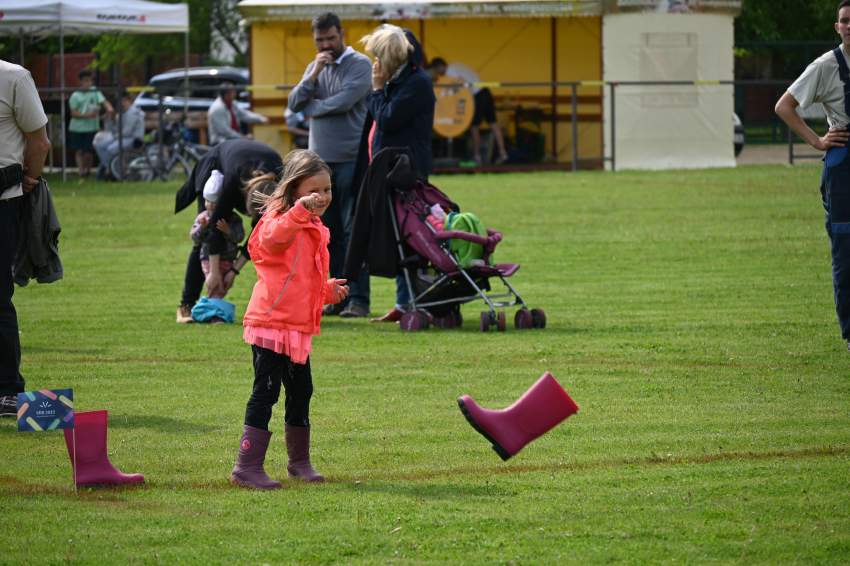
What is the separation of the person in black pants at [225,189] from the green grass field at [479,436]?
46 cm

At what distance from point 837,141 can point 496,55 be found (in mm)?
18138

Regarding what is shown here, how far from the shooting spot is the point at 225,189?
8.73 metres

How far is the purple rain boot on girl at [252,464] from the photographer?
4.64 meters

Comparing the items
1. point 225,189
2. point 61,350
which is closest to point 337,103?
point 225,189

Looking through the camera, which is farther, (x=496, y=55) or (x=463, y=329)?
(x=496, y=55)

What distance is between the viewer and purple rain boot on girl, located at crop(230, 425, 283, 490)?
464 centimetres

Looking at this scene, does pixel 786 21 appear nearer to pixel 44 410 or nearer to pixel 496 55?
pixel 496 55

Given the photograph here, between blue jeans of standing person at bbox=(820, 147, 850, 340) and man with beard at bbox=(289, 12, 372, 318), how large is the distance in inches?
157

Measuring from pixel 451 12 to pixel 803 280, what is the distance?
13.6m

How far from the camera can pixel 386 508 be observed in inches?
170

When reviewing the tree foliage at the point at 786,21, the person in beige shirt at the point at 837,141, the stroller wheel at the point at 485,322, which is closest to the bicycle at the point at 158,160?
the stroller wheel at the point at 485,322

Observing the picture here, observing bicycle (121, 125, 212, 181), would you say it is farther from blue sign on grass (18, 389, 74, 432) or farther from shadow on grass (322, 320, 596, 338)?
blue sign on grass (18, 389, 74, 432)

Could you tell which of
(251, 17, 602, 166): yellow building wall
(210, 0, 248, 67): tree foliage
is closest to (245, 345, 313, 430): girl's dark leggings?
(251, 17, 602, 166): yellow building wall

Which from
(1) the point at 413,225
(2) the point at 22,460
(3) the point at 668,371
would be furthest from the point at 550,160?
A: (2) the point at 22,460
